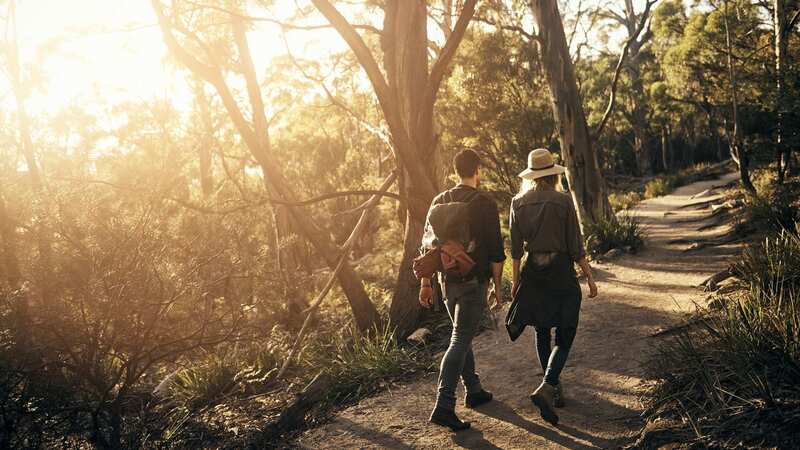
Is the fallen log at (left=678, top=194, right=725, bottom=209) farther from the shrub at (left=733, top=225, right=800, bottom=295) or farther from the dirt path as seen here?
the shrub at (left=733, top=225, right=800, bottom=295)

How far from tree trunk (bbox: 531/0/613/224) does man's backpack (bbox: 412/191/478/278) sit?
24.4 feet

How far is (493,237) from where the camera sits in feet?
13.9

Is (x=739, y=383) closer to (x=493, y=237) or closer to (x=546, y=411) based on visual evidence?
(x=546, y=411)

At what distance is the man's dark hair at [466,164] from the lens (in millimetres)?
4324

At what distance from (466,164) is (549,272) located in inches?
37.1

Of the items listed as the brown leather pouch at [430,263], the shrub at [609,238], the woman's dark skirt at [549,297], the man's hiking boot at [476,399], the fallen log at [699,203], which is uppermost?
the brown leather pouch at [430,263]

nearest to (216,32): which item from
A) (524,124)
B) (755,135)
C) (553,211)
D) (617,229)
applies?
(524,124)

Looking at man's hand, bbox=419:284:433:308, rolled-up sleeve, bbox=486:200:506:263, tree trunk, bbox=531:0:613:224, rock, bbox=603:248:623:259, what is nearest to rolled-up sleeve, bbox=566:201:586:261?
rolled-up sleeve, bbox=486:200:506:263

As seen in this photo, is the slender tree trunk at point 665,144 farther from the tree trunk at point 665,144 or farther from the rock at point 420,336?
the rock at point 420,336

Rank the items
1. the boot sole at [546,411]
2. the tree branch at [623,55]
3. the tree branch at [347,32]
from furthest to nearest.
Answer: the tree branch at [623,55] < the tree branch at [347,32] < the boot sole at [546,411]

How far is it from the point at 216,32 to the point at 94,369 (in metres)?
12.4

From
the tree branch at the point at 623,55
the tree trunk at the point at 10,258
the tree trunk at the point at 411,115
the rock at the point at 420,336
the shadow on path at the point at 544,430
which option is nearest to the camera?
the shadow on path at the point at 544,430

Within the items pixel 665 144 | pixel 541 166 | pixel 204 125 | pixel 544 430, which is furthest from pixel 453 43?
pixel 665 144

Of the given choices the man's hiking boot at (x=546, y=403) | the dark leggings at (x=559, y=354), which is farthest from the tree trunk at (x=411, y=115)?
the man's hiking boot at (x=546, y=403)
